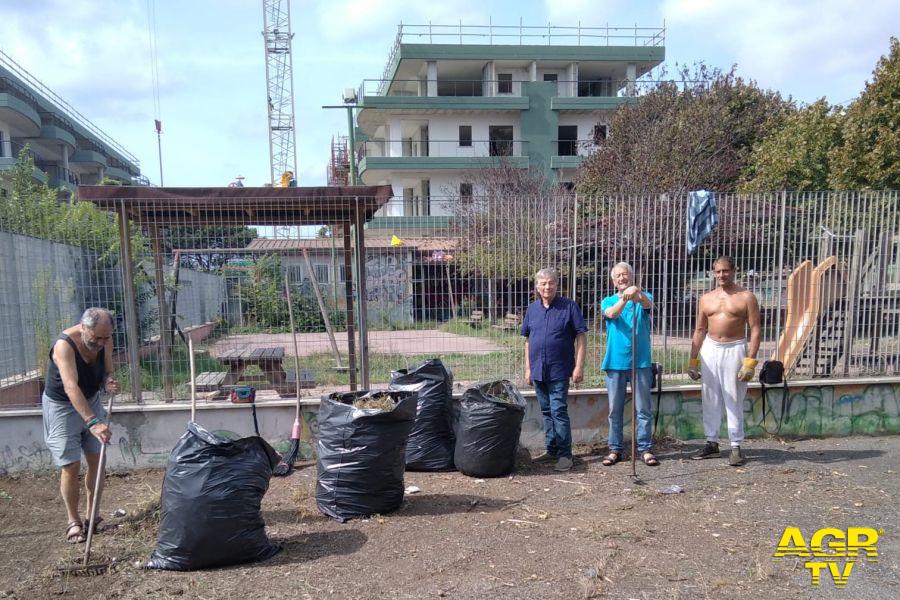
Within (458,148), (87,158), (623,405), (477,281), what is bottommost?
(623,405)

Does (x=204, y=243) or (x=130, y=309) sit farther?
Answer: (x=204, y=243)

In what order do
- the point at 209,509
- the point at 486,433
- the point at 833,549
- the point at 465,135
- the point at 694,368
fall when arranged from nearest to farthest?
the point at 209,509
the point at 833,549
the point at 486,433
the point at 694,368
the point at 465,135

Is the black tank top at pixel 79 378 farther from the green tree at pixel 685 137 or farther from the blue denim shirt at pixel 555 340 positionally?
the green tree at pixel 685 137

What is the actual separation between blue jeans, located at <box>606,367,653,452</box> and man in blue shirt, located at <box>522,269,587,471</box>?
0.36 metres

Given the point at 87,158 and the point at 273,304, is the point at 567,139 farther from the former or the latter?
the point at 87,158

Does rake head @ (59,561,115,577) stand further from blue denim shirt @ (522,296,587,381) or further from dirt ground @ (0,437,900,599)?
blue denim shirt @ (522,296,587,381)

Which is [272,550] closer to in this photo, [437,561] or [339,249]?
[437,561]

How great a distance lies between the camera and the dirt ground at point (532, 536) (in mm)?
3418

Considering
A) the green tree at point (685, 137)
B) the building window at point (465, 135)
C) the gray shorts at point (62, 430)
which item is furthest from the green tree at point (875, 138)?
the building window at point (465, 135)

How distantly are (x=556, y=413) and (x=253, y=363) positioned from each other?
3.28 m

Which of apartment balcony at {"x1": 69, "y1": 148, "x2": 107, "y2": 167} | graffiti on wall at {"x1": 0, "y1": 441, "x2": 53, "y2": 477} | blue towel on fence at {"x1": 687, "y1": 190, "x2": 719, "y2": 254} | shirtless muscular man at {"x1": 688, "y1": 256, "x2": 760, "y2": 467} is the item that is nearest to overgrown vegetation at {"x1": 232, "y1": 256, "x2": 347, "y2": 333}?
graffiti on wall at {"x1": 0, "y1": 441, "x2": 53, "y2": 477}

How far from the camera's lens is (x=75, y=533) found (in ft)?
13.6

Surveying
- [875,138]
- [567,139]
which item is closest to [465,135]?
[567,139]

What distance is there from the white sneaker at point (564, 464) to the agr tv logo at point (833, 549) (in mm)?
1830
